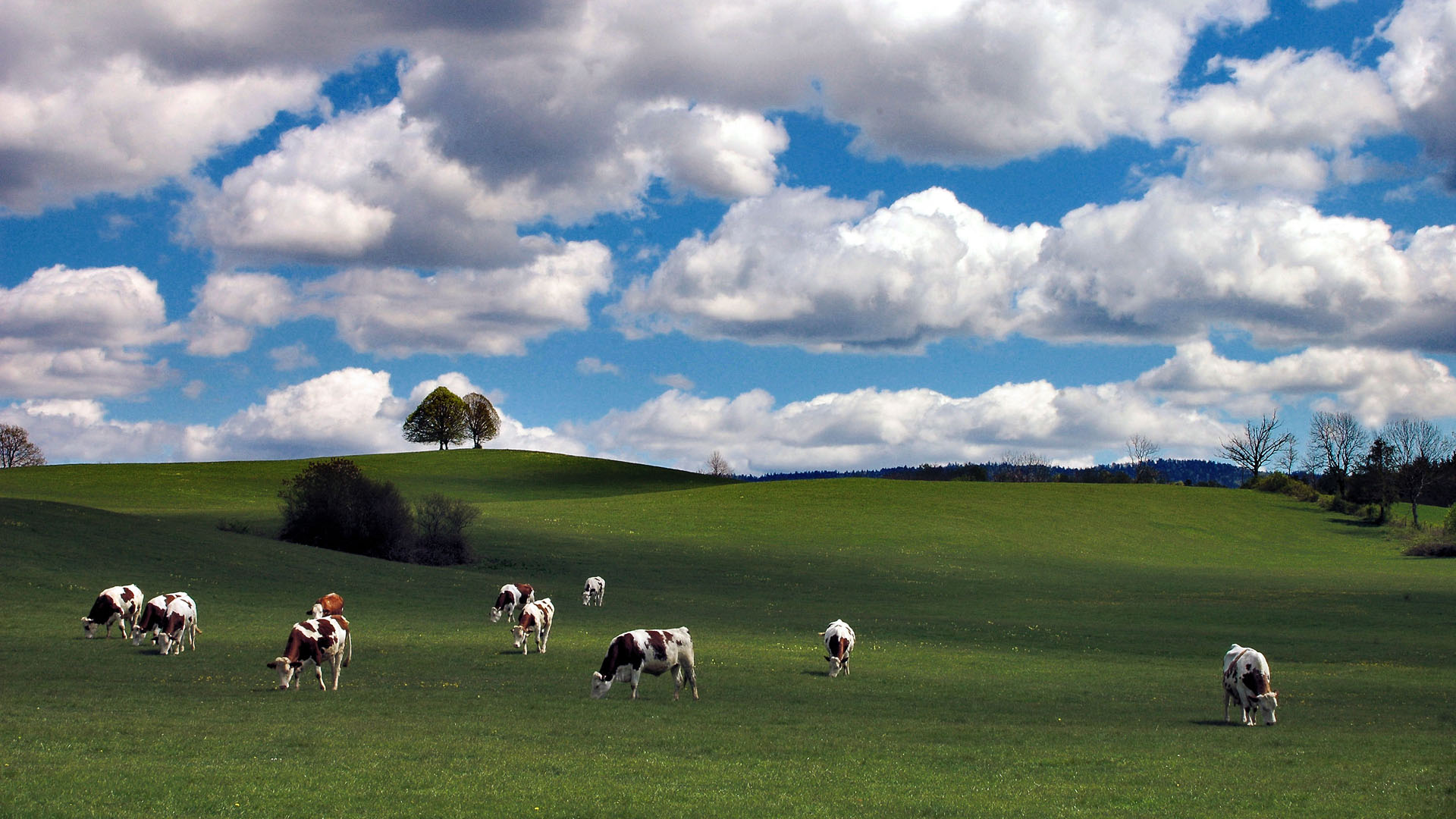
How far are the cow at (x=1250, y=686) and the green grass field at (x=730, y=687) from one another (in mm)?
744

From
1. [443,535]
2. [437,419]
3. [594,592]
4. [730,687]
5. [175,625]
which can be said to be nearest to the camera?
[730,687]

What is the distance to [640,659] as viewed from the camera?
2369 cm

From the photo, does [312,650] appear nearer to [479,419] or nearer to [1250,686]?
[1250,686]

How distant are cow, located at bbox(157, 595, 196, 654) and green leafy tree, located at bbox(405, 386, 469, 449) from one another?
13592cm

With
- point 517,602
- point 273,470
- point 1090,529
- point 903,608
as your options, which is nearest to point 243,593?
point 517,602

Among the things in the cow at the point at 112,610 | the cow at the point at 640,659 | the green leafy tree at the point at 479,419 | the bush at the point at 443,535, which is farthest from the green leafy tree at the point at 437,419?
the cow at the point at 640,659

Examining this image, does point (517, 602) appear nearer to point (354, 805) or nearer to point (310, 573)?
point (310, 573)

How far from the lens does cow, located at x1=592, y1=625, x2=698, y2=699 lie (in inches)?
933

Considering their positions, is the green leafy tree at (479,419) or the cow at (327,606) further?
the green leafy tree at (479,419)

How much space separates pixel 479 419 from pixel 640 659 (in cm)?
14742

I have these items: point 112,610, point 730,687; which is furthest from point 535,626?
point 112,610

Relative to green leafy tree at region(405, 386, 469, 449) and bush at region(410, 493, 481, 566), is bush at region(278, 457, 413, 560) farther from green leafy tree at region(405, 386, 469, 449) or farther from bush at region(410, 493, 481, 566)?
green leafy tree at region(405, 386, 469, 449)

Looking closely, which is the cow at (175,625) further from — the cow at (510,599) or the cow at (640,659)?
the cow at (640,659)

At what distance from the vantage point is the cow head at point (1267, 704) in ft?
73.0
